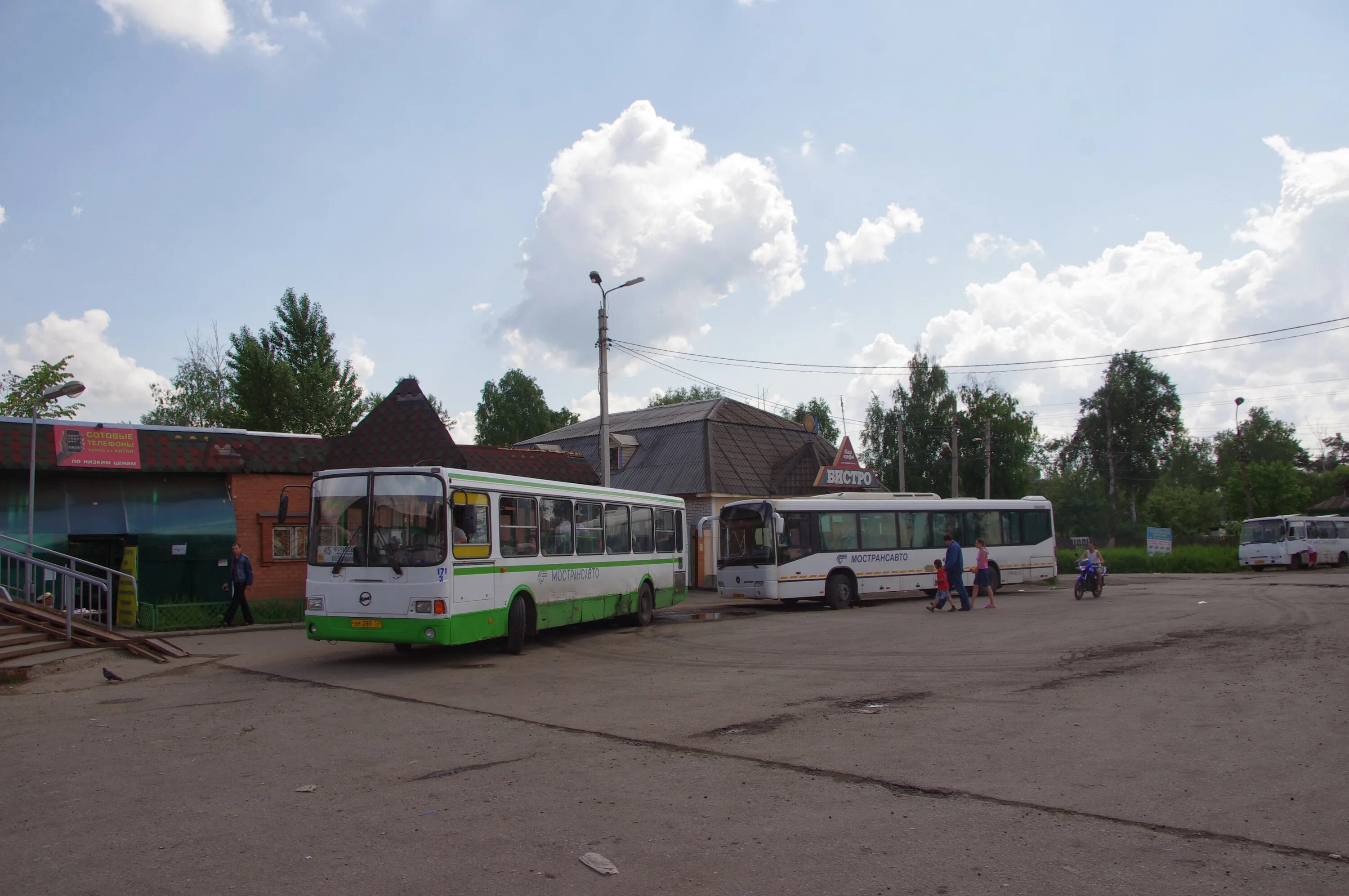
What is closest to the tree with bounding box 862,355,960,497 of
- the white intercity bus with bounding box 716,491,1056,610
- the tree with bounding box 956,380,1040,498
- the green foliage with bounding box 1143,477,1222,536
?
the tree with bounding box 956,380,1040,498

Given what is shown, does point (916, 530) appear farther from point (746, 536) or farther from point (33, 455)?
point (33, 455)

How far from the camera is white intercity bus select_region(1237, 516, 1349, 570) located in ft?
134

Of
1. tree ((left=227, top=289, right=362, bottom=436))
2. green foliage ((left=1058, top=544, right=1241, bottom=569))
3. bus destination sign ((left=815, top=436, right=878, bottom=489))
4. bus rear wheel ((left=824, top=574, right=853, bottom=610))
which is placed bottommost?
green foliage ((left=1058, top=544, right=1241, bottom=569))

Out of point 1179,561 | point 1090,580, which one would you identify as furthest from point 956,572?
point 1179,561

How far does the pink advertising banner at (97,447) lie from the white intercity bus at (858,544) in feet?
46.1

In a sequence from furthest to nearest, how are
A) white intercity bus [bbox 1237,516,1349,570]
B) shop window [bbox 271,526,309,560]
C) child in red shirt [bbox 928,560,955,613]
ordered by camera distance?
white intercity bus [bbox 1237,516,1349,570], shop window [bbox 271,526,309,560], child in red shirt [bbox 928,560,955,613]

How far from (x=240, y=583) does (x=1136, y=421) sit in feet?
220

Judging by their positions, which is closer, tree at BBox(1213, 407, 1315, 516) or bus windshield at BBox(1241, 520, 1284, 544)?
bus windshield at BBox(1241, 520, 1284, 544)

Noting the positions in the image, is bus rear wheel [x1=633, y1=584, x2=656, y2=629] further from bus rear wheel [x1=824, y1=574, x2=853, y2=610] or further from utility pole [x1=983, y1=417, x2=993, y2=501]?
utility pole [x1=983, y1=417, x2=993, y2=501]

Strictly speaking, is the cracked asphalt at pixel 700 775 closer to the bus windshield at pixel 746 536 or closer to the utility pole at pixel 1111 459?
the bus windshield at pixel 746 536

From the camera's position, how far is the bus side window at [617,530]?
1839 centimetres

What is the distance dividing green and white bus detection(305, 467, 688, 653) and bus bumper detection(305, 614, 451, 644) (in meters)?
0.01

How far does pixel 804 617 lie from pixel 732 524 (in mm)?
3557

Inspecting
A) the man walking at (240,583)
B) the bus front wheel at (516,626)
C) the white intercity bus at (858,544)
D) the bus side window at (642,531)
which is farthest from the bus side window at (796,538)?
the man walking at (240,583)
